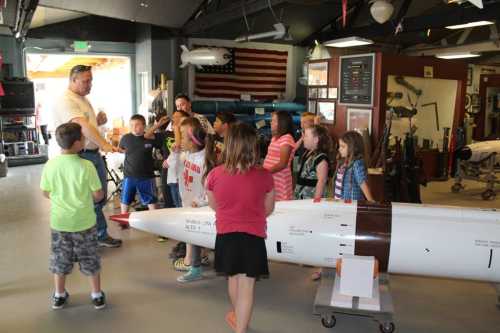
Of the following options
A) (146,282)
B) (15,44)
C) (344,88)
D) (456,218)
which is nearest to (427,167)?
(344,88)

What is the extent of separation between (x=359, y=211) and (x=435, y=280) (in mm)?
1179

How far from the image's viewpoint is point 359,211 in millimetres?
3305

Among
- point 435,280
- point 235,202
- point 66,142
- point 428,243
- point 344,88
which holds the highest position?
point 344,88

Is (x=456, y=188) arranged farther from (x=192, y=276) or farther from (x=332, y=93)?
(x=192, y=276)

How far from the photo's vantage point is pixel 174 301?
340 centimetres

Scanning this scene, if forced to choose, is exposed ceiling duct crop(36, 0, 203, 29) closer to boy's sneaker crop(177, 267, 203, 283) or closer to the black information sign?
the black information sign

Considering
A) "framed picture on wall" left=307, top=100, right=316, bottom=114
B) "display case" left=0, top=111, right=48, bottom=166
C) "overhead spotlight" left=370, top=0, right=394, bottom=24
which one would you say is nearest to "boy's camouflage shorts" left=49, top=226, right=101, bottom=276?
"overhead spotlight" left=370, top=0, right=394, bottom=24

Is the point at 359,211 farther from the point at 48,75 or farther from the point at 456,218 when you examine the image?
the point at 48,75

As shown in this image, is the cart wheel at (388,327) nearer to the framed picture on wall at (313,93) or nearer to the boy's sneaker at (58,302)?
the boy's sneaker at (58,302)

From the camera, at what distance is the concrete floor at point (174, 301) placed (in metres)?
3.06

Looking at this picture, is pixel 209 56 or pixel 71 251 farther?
pixel 209 56

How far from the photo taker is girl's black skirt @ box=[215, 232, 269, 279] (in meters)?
2.57

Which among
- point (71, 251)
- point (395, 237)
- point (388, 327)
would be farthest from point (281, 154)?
point (71, 251)

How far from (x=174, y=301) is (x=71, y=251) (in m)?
0.82
